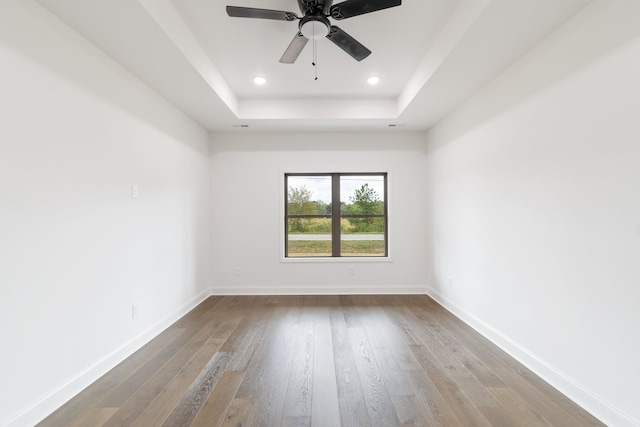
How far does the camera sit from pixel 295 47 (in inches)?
87.8

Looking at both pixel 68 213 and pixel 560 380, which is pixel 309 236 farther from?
pixel 560 380

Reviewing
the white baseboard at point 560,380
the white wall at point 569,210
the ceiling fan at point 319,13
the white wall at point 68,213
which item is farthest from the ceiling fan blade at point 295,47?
the white baseboard at point 560,380

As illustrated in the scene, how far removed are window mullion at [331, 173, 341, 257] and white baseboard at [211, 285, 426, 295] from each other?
0.57 meters

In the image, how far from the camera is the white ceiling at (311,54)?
1913 millimetres

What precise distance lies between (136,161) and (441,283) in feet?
12.6

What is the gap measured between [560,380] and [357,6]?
9.29 ft

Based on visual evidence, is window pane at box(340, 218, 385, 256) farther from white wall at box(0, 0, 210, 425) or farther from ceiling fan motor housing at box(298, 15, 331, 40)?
ceiling fan motor housing at box(298, 15, 331, 40)

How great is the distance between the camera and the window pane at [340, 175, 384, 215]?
→ 4.60 m

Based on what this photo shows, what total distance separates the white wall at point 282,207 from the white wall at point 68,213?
134 cm

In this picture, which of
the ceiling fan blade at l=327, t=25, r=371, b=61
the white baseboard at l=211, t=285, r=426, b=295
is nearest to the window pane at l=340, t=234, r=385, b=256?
the white baseboard at l=211, t=285, r=426, b=295

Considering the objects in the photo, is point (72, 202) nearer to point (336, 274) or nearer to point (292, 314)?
point (292, 314)

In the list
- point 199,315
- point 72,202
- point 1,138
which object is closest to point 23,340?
point 72,202

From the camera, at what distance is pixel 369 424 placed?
5.42 feet

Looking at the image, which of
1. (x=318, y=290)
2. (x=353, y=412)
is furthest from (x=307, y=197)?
(x=353, y=412)
